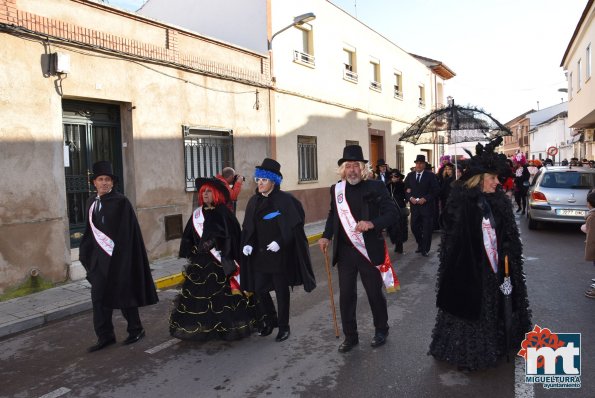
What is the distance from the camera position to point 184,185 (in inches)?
388

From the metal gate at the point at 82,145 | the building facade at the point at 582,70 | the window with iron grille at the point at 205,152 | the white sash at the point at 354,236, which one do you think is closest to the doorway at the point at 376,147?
the building facade at the point at 582,70

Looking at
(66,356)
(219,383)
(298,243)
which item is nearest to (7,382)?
(66,356)

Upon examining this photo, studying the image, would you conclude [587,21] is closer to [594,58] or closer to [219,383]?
[594,58]

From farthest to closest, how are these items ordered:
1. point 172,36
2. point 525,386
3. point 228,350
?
point 172,36 < point 228,350 < point 525,386

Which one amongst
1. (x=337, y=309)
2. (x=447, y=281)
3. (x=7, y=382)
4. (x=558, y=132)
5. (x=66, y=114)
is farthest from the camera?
(x=558, y=132)

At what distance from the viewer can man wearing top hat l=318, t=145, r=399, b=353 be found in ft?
14.6

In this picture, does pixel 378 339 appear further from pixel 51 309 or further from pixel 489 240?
pixel 51 309

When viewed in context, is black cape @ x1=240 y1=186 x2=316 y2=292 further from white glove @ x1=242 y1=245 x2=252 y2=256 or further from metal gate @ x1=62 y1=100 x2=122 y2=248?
metal gate @ x1=62 y1=100 x2=122 y2=248

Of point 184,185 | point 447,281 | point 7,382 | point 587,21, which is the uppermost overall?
point 587,21

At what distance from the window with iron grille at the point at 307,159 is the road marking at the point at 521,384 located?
10.2 metres

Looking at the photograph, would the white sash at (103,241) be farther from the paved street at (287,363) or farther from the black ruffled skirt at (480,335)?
the black ruffled skirt at (480,335)

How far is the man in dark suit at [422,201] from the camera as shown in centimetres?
903

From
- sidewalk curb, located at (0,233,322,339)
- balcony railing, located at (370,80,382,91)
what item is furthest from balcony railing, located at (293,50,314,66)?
sidewalk curb, located at (0,233,322,339)

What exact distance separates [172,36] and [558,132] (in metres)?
47.3
